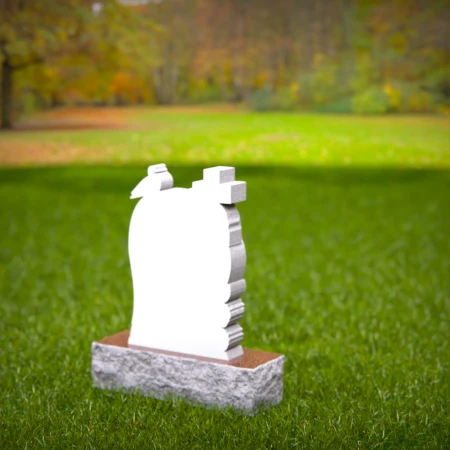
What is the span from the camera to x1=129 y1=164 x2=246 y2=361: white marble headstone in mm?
4559

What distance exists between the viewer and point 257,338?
6.24 meters

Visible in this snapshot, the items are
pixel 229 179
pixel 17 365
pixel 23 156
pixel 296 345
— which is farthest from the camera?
pixel 23 156

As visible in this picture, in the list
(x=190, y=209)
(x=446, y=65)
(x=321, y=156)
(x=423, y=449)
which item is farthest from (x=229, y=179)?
(x=446, y=65)

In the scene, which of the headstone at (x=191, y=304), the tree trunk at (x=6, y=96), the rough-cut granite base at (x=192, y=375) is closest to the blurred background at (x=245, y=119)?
the tree trunk at (x=6, y=96)

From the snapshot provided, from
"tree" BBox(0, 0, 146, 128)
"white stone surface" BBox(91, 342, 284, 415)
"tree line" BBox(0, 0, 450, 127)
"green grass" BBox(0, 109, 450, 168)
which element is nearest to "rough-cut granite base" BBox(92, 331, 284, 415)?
"white stone surface" BBox(91, 342, 284, 415)

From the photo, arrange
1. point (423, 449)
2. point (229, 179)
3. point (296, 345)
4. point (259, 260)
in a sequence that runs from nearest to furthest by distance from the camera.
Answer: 1. point (423, 449)
2. point (229, 179)
3. point (296, 345)
4. point (259, 260)

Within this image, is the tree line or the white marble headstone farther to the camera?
the tree line

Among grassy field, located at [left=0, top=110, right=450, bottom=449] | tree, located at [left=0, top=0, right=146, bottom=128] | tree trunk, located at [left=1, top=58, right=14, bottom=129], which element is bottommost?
grassy field, located at [left=0, top=110, right=450, bottom=449]

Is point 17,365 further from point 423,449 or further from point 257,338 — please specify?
point 423,449

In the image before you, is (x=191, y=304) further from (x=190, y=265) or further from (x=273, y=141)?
(x=273, y=141)

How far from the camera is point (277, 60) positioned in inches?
559

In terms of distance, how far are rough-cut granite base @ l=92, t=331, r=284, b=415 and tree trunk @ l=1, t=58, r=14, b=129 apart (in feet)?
31.6

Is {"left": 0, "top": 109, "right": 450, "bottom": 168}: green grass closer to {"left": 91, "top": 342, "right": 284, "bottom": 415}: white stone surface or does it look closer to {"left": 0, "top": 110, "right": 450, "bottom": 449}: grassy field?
{"left": 0, "top": 110, "right": 450, "bottom": 449}: grassy field

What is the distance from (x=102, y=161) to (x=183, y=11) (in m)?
2.92
